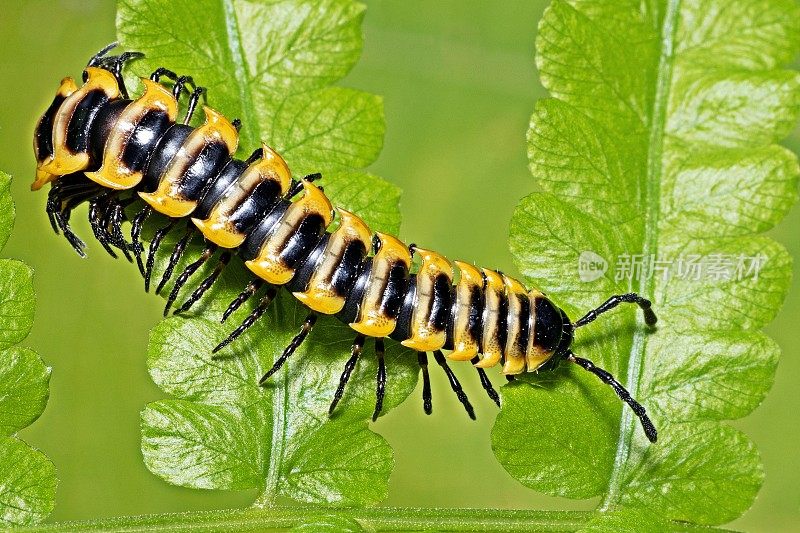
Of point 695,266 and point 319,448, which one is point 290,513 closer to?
point 319,448

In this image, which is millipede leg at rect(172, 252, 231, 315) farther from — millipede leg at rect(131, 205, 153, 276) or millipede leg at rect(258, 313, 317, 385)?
millipede leg at rect(258, 313, 317, 385)

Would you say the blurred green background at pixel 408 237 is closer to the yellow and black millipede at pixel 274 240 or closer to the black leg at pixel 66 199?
the black leg at pixel 66 199

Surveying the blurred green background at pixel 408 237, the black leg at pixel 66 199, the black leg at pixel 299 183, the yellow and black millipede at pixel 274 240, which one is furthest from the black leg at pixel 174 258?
the blurred green background at pixel 408 237

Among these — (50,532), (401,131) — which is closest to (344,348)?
(50,532)

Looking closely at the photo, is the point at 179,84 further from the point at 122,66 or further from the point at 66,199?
the point at 66,199

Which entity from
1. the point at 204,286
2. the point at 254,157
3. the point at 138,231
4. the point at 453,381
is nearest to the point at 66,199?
the point at 138,231

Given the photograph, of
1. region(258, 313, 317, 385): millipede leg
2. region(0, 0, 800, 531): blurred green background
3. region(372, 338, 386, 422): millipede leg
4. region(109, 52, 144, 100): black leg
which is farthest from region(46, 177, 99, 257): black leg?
region(372, 338, 386, 422): millipede leg
